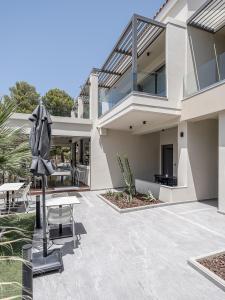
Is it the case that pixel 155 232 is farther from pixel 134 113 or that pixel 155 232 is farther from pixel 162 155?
pixel 162 155

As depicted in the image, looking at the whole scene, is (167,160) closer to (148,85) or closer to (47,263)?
(148,85)

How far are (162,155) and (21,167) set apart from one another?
9903mm

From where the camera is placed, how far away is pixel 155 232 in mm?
5961

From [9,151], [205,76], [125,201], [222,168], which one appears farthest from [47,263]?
[205,76]

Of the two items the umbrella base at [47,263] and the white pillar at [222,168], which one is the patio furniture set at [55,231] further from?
the white pillar at [222,168]

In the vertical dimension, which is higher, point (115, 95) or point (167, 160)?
point (115, 95)

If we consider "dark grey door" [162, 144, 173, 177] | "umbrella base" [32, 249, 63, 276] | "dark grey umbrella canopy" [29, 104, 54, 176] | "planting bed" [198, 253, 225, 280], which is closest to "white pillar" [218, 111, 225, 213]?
"planting bed" [198, 253, 225, 280]

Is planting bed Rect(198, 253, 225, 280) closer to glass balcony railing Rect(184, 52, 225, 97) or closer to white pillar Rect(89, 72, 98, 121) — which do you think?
glass balcony railing Rect(184, 52, 225, 97)

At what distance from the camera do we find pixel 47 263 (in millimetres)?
4047

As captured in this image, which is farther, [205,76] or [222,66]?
[205,76]

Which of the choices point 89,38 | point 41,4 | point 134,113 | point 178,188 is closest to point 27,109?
point 89,38

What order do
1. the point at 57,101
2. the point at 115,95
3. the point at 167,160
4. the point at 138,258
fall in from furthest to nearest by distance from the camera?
the point at 57,101
the point at 167,160
the point at 115,95
the point at 138,258

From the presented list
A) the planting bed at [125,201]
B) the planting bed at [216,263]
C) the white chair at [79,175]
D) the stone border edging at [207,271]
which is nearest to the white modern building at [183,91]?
the planting bed at [125,201]

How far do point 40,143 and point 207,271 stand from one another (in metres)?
4.15
